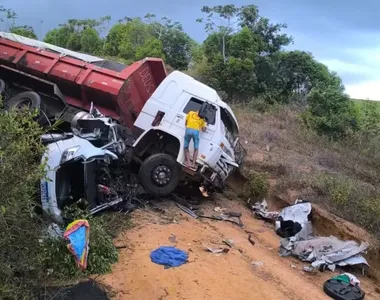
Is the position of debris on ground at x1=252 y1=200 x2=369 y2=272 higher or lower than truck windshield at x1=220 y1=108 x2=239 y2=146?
lower

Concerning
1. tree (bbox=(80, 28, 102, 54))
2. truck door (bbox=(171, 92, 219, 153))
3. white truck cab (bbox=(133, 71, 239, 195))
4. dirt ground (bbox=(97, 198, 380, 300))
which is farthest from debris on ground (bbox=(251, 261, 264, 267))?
tree (bbox=(80, 28, 102, 54))

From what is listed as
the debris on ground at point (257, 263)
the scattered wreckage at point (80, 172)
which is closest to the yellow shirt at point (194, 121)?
the scattered wreckage at point (80, 172)

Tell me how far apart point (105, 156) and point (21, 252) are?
303 cm

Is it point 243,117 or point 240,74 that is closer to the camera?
point 243,117

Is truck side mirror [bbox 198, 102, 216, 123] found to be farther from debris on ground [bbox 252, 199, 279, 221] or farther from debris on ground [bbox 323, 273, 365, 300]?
debris on ground [bbox 323, 273, 365, 300]

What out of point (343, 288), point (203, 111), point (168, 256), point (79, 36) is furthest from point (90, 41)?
point (343, 288)

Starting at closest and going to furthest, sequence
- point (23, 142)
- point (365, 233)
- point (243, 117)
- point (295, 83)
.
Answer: point (23, 142) < point (365, 233) < point (243, 117) < point (295, 83)

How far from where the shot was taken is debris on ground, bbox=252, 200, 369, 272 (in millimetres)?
8609

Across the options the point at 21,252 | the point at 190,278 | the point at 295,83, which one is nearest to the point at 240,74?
the point at 295,83

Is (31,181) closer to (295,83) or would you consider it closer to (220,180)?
(220,180)

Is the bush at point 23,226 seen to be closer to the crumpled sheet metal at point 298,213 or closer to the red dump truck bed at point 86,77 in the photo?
the red dump truck bed at point 86,77

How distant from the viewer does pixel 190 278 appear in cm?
671

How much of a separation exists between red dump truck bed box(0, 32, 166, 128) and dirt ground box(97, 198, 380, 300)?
8.06 feet

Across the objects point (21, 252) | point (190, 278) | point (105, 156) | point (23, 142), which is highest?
point (23, 142)
